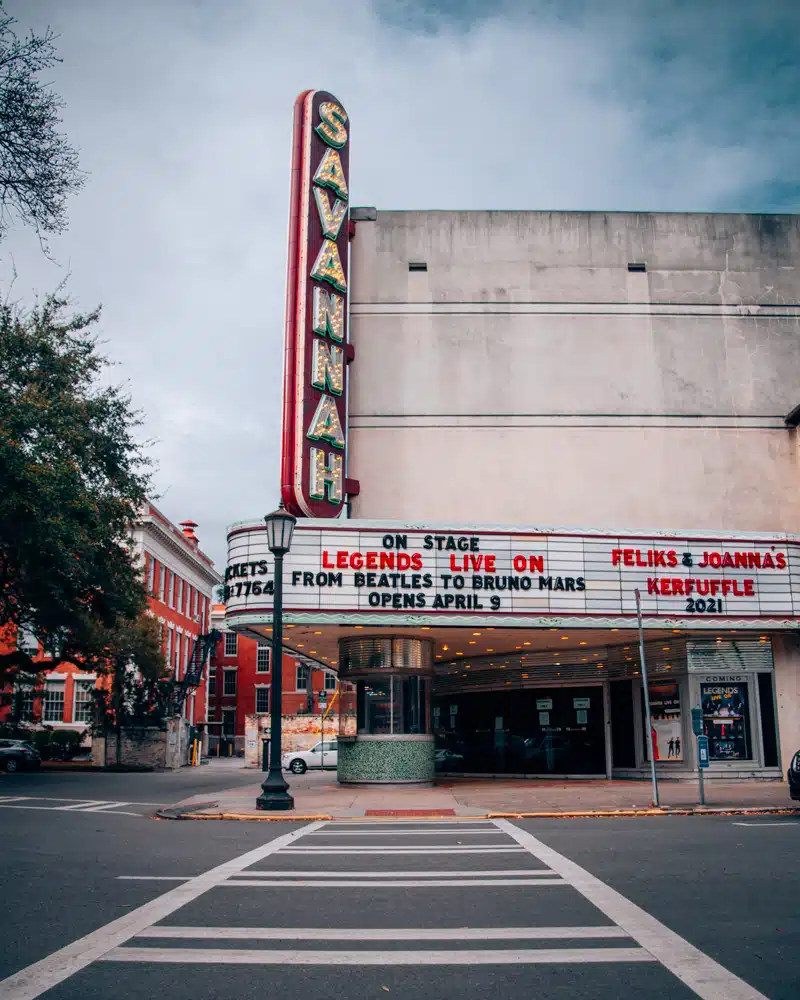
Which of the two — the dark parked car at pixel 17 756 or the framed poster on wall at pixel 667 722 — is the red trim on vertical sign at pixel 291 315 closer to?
the framed poster on wall at pixel 667 722

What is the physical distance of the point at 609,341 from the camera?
30.3 meters

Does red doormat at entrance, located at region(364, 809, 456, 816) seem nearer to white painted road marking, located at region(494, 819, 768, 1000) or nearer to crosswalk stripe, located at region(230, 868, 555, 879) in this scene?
crosswalk stripe, located at region(230, 868, 555, 879)

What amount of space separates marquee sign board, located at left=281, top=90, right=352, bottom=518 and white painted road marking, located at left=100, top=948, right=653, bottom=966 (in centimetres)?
1868

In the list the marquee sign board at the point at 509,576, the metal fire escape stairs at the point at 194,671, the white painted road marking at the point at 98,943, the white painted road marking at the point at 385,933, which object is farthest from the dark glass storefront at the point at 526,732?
the white painted road marking at the point at 385,933

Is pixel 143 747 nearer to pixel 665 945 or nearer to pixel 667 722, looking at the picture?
pixel 667 722

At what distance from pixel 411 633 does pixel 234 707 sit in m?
56.1

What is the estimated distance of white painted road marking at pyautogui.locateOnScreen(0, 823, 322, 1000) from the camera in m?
6.07

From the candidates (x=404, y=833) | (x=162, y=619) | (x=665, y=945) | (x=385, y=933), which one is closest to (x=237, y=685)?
(x=162, y=619)

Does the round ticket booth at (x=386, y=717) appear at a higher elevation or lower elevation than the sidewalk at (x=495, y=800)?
higher

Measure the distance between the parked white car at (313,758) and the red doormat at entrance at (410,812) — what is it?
22.9 meters

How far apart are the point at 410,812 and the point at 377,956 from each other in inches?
502

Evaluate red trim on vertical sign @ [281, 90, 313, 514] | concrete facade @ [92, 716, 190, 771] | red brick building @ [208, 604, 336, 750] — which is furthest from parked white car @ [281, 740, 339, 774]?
red brick building @ [208, 604, 336, 750]

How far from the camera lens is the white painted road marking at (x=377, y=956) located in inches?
264

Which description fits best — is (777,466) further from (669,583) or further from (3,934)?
(3,934)
